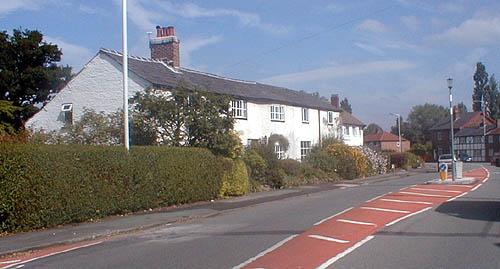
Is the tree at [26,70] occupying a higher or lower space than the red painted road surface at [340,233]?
higher

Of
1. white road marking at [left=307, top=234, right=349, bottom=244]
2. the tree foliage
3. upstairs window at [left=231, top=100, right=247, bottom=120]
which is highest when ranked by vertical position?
upstairs window at [left=231, top=100, right=247, bottom=120]

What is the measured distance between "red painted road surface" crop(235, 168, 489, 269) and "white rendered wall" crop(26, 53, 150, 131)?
1437 cm

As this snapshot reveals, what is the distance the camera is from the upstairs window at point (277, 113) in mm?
39859

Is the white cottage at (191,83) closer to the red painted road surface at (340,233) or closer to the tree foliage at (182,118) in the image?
the tree foliage at (182,118)

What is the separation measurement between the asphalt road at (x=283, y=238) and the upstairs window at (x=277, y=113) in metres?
21.0

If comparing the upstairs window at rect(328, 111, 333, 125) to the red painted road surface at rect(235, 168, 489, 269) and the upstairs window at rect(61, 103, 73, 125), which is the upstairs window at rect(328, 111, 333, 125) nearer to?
the upstairs window at rect(61, 103, 73, 125)

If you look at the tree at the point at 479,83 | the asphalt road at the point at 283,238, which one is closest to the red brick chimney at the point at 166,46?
the asphalt road at the point at 283,238

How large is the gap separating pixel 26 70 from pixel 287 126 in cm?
1691

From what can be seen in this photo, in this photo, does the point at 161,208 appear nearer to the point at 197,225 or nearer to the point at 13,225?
the point at 197,225

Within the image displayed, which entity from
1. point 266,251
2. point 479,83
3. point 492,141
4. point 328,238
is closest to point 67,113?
point 328,238

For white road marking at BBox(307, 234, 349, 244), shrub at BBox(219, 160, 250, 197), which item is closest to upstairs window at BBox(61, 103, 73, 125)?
shrub at BBox(219, 160, 250, 197)

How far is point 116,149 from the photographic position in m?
19.8

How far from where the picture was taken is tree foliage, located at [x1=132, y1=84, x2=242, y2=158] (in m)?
25.3

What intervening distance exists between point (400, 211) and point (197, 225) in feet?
19.4
